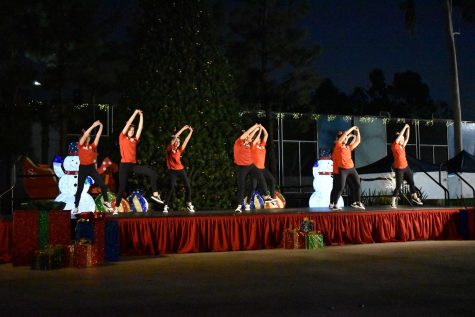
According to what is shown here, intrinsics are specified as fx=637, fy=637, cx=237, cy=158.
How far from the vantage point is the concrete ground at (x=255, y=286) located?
18.8ft

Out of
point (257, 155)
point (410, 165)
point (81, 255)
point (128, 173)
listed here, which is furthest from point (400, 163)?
point (81, 255)

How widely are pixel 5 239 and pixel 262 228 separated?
448 cm

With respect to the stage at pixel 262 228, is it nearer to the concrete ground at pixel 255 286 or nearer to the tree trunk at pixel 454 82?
the concrete ground at pixel 255 286

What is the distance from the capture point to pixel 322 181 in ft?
51.5

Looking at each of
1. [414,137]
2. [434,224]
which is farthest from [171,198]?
[414,137]

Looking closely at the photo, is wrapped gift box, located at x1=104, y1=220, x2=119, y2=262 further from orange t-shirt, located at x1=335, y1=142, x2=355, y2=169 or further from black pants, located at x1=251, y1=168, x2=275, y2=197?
orange t-shirt, located at x1=335, y1=142, x2=355, y2=169

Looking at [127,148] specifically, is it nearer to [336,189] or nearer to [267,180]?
[267,180]

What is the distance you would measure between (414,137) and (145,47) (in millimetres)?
20472

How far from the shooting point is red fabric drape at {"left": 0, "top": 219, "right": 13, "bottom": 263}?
9.97 metres

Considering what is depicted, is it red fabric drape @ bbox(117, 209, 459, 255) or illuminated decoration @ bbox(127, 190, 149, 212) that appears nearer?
red fabric drape @ bbox(117, 209, 459, 255)

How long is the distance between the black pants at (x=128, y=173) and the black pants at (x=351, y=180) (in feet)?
12.2

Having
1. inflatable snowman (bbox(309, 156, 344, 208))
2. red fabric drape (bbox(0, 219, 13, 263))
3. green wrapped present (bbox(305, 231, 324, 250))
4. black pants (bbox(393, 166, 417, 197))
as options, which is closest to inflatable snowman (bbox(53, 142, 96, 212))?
red fabric drape (bbox(0, 219, 13, 263))

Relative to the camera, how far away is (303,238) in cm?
1170

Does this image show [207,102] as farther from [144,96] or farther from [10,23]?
[10,23]
